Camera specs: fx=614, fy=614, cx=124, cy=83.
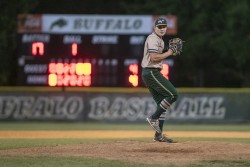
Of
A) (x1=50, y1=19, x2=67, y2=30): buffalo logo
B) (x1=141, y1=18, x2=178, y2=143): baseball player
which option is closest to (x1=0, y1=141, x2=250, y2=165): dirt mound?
(x1=141, y1=18, x2=178, y2=143): baseball player

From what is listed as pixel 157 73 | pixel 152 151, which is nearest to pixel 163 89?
pixel 157 73

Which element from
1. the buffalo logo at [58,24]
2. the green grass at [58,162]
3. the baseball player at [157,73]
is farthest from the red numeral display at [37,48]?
the green grass at [58,162]

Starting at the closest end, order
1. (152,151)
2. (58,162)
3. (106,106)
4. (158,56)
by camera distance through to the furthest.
→ (58,162) → (152,151) → (158,56) → (106,106)

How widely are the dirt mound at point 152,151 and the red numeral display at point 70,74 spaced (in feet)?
31.8

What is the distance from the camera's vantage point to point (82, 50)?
65.7 feet

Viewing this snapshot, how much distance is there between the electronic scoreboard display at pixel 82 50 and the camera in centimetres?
1984

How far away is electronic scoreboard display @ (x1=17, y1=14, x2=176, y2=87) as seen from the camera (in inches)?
781

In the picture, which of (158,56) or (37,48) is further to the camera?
(37,48)

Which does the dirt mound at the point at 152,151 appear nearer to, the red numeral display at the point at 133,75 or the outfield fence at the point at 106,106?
the red numeral display at the point at 133,75

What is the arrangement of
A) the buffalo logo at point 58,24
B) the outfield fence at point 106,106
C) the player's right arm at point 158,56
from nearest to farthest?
the player's right arm at point 158,56
the buffalo logo at point 58,24
the outfield fence at point 106,106

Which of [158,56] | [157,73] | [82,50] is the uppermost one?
[82,50]

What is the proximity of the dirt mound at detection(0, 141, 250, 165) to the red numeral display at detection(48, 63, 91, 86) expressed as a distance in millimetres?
9702

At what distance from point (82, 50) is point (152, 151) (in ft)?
36.9

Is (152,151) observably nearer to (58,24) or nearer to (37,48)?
(37,48)
